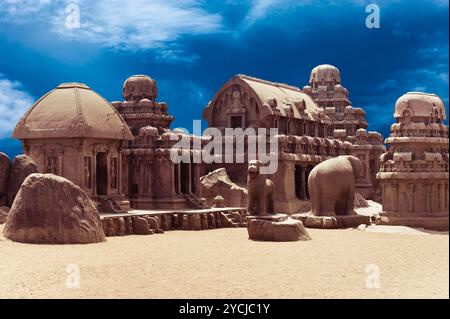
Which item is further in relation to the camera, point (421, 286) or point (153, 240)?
point (153, 240)

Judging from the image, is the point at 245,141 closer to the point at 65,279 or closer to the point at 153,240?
the point at 153,240

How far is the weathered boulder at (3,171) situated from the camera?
2442 centimetres

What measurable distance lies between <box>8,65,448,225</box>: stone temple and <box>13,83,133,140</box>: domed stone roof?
4cm

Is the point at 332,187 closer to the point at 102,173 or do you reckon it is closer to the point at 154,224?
the point at 154,224

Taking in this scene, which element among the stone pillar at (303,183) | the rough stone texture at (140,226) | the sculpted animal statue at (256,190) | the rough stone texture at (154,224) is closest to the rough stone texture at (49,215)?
the rough stone texture at (140,226)

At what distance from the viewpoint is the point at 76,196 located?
19328mm

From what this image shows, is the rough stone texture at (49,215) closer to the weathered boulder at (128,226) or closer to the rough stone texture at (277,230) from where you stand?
the weathered boulder at (128,226)

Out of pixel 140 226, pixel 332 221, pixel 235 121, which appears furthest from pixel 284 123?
pixel 140 226

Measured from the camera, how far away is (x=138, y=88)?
3284 cm

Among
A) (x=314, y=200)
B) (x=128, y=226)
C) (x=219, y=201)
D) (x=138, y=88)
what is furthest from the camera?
(x=138, y=88)

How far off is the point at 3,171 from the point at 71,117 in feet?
10.5

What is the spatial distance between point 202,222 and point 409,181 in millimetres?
8337

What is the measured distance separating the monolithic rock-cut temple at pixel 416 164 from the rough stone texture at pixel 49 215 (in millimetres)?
12214

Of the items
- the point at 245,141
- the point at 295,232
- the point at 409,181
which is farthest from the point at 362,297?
the point at 245,141
